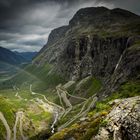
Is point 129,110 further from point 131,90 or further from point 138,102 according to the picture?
point 131,90

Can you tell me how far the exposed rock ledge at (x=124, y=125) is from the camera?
4988cm

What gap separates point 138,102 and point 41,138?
125282 mm

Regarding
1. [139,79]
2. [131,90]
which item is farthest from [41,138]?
[139,79]

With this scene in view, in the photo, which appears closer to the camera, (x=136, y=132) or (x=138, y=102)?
(x=136, y=132)

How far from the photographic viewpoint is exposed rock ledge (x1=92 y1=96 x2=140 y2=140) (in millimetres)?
49875

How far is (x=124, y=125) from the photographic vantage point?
51719 mm

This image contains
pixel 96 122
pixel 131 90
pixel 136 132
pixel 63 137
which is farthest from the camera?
pixel 131 90

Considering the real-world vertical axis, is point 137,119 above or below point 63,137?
above

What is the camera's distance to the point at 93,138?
5438cm

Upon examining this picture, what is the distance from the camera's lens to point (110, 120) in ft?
180

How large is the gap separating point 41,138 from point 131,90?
2727 inches

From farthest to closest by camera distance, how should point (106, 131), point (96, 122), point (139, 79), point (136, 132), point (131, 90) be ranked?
1. point (139, 79)
2. point (131, 90)
3. point (96, 122)
4. point (106, 131)
5. point (136, 132)

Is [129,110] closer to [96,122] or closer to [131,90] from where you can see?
[96,122]

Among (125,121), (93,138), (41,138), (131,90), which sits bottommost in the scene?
(41,138)
